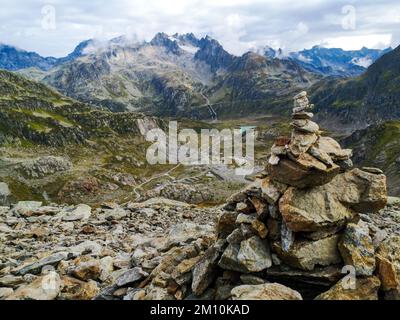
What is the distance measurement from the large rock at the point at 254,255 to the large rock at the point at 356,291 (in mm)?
2829

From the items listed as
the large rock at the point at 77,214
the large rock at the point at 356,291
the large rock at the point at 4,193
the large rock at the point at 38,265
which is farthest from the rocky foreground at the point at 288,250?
the large rock at the point at 4,193

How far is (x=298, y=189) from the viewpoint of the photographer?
782 inches

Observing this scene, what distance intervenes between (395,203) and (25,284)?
4902 centimetres

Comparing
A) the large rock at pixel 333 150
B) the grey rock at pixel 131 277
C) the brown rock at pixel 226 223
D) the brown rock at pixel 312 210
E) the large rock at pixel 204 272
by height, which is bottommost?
the grey rock at pixel 131 277

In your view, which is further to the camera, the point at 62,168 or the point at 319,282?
the point at 62,168

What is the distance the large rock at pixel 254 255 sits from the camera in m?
18.8

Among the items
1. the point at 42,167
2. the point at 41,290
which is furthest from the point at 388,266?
the point at 42,167

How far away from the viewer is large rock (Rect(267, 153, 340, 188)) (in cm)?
1920

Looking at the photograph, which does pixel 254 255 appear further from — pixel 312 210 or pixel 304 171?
pixel 304 171

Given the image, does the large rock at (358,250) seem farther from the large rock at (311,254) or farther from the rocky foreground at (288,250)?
the large rock at (311,254)

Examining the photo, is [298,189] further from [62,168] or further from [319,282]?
[62,168]
